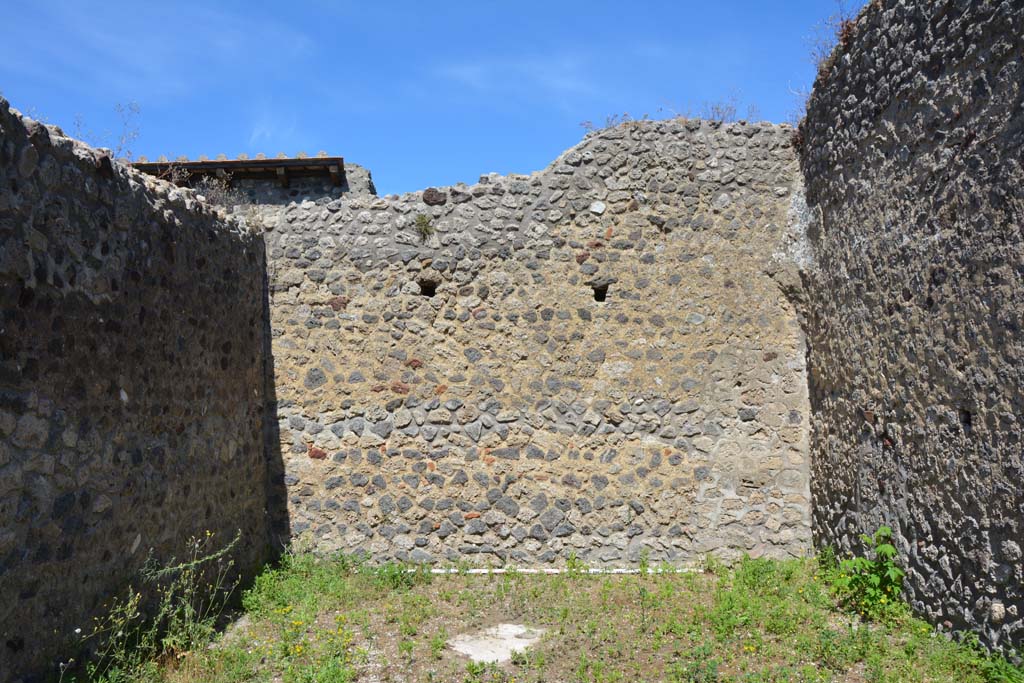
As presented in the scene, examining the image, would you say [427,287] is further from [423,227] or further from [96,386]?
[96,386]

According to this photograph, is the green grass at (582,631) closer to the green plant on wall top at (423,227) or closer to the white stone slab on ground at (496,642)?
the white stone slab on ground at (496,642)

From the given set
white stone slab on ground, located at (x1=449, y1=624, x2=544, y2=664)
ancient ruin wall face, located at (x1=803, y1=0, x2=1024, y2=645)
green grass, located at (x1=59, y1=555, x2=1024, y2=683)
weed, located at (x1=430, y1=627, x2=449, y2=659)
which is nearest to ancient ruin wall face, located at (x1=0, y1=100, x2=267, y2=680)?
green grass, located at (x1=59, y1=555, x2=1024, y2=683)

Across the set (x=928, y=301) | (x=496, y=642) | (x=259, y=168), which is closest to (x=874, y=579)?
(x=928, y=301)

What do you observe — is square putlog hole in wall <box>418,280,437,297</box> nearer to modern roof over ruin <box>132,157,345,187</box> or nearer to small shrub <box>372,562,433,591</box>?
small shrub <box>372,562,433,591</box>

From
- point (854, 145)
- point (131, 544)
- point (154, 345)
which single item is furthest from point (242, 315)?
point (854, 145)

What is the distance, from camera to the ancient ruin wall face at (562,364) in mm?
6707

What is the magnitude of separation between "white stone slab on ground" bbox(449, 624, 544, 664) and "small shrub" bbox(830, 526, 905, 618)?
85.8 inches

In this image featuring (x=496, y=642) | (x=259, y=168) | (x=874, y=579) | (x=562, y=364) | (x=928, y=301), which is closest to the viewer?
(x=928, y=301)

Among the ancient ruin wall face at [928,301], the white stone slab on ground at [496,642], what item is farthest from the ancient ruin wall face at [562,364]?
the white stone slab on ground at [496,642]

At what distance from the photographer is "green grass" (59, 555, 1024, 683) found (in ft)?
14.6

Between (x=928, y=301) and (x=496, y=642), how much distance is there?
3.51 meters

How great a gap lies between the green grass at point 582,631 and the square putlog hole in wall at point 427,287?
2.42 m

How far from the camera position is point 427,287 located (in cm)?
717

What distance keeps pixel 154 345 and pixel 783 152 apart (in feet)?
17.7
